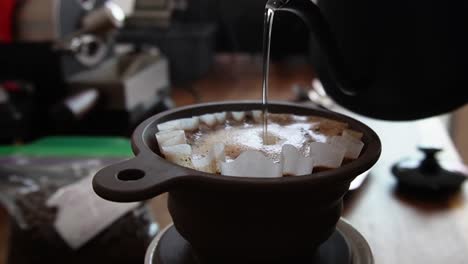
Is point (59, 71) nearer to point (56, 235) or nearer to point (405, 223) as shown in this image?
point (56, 235)

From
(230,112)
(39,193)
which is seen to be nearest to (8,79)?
(39,193)

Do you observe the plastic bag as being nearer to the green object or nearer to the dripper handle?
the green object

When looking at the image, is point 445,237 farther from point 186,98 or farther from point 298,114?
point 186,98

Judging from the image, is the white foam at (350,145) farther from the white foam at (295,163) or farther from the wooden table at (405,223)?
the wooden table at (405,223)

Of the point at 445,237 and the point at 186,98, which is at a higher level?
the point at 445,237

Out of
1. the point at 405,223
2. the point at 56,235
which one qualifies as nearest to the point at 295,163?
the point at 405,223

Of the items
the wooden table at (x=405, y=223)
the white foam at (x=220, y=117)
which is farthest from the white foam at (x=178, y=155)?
the wooden table at (x=405, y=223)
